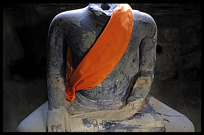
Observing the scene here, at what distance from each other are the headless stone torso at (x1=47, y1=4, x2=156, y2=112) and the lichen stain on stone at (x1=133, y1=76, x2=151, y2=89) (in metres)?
0.07

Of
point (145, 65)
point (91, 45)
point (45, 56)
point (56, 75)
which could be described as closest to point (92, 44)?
point (91, 45)

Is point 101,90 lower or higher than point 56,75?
lower

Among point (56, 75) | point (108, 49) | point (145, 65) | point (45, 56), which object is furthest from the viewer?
point (45, 56)

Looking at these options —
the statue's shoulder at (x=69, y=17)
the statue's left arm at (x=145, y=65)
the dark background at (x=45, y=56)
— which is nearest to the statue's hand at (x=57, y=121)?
the statue's left arm at (x=145, y=65)

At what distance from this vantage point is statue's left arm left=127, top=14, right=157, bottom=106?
1.96 meters

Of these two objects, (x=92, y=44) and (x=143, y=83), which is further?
(x=143, y=83)

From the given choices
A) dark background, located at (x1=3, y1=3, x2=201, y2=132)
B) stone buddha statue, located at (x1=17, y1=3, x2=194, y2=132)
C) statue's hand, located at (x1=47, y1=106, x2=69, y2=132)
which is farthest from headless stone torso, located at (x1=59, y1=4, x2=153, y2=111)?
dark background, located at (x1=3, y1=3, x2=201, y2=132)

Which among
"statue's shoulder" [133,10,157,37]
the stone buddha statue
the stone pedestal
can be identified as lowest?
the stone pedestal

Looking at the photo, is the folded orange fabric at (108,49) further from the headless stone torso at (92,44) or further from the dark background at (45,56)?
the dark background at (45,56)

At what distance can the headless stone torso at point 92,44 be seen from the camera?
71.4 inches

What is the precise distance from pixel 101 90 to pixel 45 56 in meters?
1.11

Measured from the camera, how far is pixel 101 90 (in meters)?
2.01

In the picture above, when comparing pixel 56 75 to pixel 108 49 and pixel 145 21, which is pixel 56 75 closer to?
pixel 108 49

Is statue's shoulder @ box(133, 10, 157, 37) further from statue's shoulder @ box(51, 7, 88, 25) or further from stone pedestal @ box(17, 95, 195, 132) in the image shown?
stone pedestal @ box(17, 95, 195, 132)
